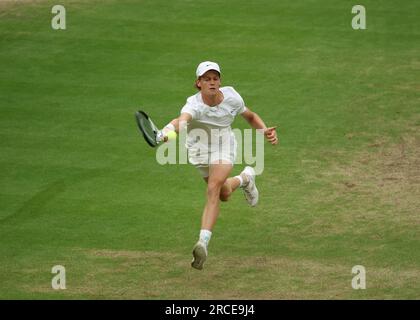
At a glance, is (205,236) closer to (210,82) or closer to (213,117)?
(213,117)

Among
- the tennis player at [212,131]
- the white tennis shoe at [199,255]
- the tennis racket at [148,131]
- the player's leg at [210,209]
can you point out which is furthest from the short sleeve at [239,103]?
the white tennis shoe at [199,255]

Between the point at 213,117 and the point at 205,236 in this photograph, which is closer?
the point at 205,236

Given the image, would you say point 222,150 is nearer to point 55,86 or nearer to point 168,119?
point 168,119

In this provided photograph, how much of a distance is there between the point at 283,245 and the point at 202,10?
879 cm

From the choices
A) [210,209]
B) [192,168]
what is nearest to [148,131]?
[210,209]

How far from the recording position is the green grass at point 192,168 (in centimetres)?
1112

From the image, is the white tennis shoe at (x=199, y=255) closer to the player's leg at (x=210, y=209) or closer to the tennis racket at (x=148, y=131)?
the player's leg at (x=210, y=209)

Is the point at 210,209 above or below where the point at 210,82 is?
below

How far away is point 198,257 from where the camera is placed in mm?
10672

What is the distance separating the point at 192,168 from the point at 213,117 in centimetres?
312

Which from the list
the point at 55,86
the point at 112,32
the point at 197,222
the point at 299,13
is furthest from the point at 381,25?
the point at 197,222

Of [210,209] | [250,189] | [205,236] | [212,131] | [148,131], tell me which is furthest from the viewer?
[250,189]

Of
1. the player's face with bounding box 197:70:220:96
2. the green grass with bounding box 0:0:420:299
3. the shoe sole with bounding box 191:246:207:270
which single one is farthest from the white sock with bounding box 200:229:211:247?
the player's face with bounding box 197:70:220:96
